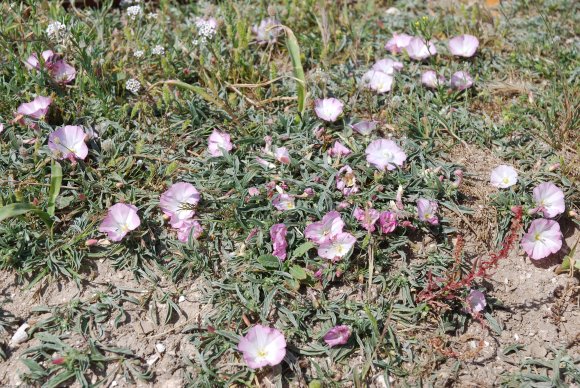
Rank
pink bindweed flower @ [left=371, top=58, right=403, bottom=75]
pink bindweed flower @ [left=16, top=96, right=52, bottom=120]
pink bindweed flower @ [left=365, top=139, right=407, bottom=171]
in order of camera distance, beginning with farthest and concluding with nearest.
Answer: pink bindweed flower @ [left=371, top=58, right=403, bottom=75], pink bindweed flower @ [left=16, top=96, right=52, bottom=120], pink bindweed flower @ [left=365, top=139, right=407, bottom=171]

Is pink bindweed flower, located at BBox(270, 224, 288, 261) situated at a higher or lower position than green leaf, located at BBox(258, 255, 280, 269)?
higher

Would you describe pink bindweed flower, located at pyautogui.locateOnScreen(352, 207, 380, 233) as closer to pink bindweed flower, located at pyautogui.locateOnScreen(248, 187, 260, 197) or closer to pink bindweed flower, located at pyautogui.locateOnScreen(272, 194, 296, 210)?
pink bindweed flower, located at pyautogui.locateOnScreen(272, 194, 296, 210)

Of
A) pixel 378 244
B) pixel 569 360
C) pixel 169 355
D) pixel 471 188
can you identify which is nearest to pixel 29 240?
pixel 169 355

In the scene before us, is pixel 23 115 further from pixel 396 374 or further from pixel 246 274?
pixel 396 374

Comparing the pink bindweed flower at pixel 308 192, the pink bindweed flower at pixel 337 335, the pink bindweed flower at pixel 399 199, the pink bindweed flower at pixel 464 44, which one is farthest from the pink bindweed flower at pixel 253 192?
the pink bindweed flower at pixel 464 44

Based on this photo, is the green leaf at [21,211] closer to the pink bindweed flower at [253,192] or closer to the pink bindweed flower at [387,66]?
the pink bindweed flower at [253,192]

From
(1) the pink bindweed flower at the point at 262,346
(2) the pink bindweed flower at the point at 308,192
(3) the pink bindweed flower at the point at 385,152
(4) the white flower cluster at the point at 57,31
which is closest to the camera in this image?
(1) the pink bindweed flower at the point at 262,346

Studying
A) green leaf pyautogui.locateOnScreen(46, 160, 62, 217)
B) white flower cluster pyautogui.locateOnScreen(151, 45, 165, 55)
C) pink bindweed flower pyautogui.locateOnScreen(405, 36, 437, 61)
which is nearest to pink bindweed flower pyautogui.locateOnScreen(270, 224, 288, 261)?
green leaf pyautogui.locateOnScreen(46, 160, 62, 217)
